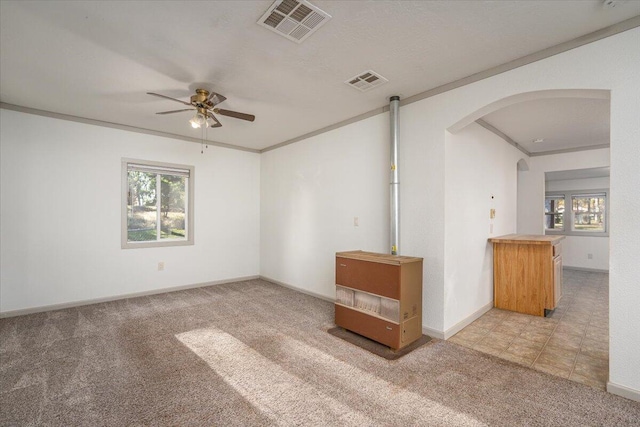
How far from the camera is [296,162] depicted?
16.5ft

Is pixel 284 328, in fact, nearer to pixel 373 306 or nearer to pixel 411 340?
pixel 373 306

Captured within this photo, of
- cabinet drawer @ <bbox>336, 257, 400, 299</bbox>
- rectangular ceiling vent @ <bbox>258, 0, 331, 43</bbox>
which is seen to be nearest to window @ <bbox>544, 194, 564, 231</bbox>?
cabinet drawer @ <bbox>336, 257, 400, 299</bbox>

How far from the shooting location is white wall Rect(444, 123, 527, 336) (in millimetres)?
3107

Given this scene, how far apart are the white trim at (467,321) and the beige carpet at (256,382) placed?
22 cm

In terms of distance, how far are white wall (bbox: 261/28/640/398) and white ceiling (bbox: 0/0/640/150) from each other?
0.20 metres

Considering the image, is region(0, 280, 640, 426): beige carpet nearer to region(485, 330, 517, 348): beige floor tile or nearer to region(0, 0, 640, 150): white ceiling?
region(485, 330, 517, 348): beige floor tile

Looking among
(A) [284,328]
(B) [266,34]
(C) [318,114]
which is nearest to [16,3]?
(B) [266,34]

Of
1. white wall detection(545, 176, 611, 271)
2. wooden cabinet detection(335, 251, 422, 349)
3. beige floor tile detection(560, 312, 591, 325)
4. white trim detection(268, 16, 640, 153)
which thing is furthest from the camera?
white wall detection(545, 176, 611, 271)

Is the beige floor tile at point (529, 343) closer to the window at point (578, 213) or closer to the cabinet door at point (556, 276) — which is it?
the cabinet door at point (556, 276)

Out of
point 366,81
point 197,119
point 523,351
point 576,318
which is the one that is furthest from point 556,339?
point 197,119

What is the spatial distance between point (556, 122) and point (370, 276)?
11.5 ft

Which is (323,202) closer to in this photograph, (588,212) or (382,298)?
(382,298)

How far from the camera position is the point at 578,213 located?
281 inches

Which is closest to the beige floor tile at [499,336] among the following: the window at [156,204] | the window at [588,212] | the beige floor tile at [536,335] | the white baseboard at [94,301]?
the beige floor tile at [536,335]
